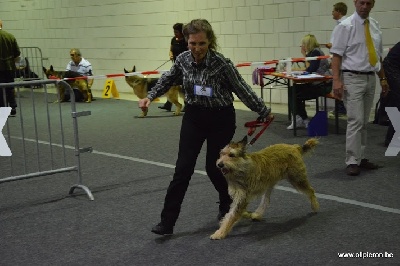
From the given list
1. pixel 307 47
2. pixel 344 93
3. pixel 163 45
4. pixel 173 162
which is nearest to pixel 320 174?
pixel 344 93

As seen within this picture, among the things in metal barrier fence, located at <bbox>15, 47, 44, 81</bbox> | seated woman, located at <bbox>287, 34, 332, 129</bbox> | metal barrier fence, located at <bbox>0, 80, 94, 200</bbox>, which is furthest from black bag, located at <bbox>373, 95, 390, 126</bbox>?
metal barrier fence, located at <bbox>15, 47, 44, 81</bbox>

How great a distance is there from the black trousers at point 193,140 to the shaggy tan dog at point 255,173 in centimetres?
22

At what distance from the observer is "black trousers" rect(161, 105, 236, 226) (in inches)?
160

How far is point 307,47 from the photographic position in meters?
9.05

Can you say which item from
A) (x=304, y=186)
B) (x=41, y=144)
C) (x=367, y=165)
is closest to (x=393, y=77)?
(x=367, y=165)

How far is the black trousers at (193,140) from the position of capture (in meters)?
4.07

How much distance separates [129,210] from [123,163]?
187cm

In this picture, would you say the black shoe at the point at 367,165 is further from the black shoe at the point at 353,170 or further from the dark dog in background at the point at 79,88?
the dark dog in background at the point at 79,88

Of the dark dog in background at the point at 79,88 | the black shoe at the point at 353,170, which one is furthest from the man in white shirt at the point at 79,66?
the black shoe at the point at 353,170

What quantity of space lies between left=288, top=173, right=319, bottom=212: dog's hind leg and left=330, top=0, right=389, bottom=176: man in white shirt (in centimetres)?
118

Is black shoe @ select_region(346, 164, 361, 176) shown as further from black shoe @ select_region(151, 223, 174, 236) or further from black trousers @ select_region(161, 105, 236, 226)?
black shoe @ select_region(151, 223, 174, 236)

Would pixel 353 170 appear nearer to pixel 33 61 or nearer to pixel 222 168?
pixel 222 168

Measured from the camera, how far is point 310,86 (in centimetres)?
812

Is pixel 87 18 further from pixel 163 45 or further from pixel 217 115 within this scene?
pixel 217 115
